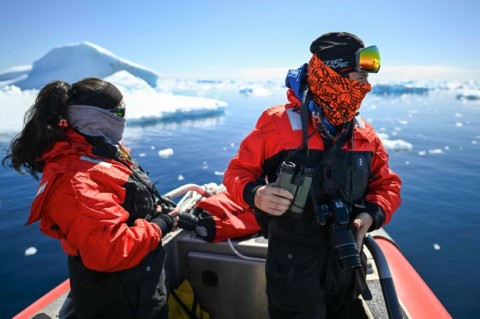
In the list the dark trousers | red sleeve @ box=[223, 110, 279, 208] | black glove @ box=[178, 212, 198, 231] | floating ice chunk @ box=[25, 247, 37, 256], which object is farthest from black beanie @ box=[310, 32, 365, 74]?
floating ice chunk @ box=[25, 247, 37, 256]

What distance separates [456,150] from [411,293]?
1274cm

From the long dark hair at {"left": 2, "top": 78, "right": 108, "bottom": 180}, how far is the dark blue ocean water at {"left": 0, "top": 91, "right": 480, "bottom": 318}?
12.0 ft

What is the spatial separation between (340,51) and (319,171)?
52 cm

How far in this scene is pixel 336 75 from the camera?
131 cm

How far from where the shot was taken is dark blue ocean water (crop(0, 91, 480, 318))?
459 centimetres

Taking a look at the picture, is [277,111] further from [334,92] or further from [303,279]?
[303,279]

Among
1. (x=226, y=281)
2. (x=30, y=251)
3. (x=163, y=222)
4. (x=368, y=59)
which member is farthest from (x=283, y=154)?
(x=30, y=251)

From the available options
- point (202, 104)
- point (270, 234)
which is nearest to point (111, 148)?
point (270, 234)

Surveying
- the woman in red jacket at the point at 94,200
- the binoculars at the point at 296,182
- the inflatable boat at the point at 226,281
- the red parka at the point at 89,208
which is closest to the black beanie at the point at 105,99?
the woman in red jacket at the point at 94,200

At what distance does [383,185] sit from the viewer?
1.50 metres

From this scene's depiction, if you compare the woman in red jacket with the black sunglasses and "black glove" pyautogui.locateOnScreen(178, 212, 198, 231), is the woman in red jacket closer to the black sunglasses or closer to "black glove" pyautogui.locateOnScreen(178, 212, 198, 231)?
the black sunglasses

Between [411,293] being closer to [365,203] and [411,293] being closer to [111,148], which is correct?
[365,203]

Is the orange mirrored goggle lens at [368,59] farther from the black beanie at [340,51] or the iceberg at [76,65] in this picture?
the iceberg at [76,65]

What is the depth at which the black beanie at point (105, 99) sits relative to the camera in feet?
4.93
